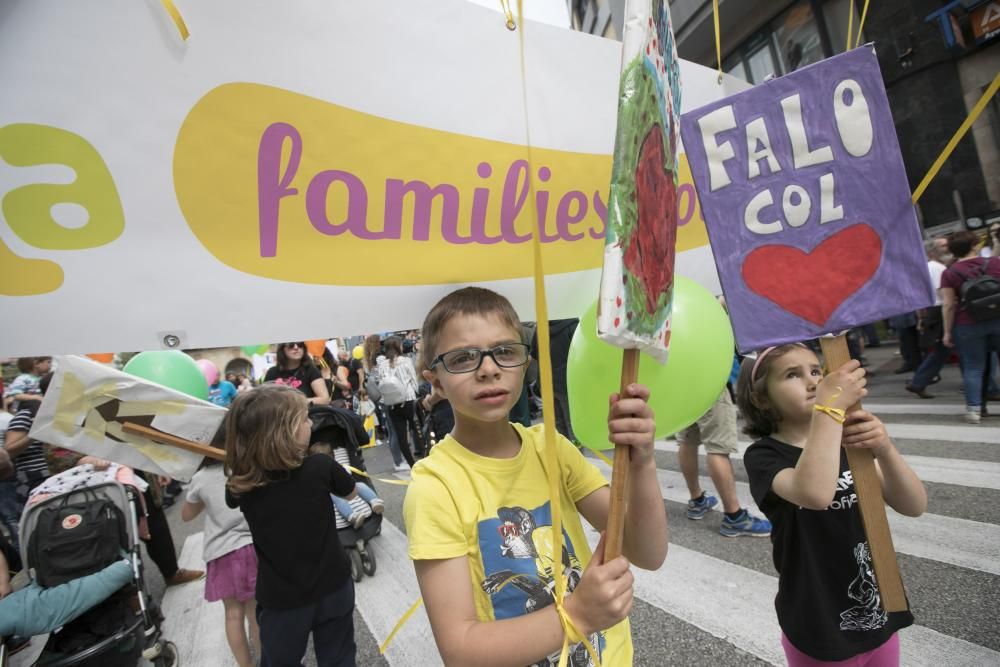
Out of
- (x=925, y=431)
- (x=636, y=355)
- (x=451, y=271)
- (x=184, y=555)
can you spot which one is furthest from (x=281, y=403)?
(x=925, y=431)

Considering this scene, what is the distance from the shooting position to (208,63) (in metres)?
1.22

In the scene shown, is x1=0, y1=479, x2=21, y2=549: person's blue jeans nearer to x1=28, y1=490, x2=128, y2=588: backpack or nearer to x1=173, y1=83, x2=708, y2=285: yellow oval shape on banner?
x1=28, y1=490, x2=128, y2=588: backpack

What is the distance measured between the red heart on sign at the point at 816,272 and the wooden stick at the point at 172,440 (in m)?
2.30

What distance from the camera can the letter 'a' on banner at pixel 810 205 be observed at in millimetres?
1405

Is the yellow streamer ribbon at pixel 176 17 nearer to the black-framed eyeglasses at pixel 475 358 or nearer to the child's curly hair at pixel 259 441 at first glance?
the black-framed eyeglasses at pixel 475 358

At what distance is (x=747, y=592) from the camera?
9.08ft

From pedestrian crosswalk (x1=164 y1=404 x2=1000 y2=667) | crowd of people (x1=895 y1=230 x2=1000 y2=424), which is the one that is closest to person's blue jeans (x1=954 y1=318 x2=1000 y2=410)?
crowd of people (x1=895 y1=230 x2=1000 y2=424)

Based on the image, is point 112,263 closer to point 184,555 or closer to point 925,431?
point 184,555

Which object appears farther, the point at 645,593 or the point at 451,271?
the point at 645,593

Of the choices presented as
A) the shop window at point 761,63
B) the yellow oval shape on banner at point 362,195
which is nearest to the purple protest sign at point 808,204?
the yellow oval shape on banner at point 362,195

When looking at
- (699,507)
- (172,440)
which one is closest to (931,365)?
(699,507)

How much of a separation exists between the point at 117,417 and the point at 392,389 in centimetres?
429

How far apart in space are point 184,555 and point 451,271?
487cm

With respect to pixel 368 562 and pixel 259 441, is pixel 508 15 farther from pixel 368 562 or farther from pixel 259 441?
pixel 368 562
